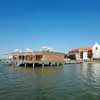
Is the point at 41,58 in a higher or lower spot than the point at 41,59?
higher

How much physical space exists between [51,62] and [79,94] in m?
44.2

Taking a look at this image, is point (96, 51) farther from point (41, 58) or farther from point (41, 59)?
point (41, 59)

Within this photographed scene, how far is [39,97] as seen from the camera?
49.1 ft

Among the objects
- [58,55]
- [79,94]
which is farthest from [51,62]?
[79,94]

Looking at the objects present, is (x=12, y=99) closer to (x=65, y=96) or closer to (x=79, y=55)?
(x=65, y=96)

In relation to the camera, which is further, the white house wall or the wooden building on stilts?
the white house wall

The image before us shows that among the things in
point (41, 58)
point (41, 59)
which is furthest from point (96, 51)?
point (41, 59)

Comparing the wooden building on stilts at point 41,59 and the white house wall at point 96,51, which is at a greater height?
the white house wall at point 96,51

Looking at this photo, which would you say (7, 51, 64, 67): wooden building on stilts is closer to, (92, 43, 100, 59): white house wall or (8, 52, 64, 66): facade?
(8, 52, 64, 66): facade

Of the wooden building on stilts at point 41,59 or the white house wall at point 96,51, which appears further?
the white house wall at point 96,51

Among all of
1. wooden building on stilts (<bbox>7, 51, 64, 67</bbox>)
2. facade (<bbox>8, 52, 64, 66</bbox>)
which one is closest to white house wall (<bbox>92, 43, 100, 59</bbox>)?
facade (<bbox>8, 52, 64, 66</bbox>)

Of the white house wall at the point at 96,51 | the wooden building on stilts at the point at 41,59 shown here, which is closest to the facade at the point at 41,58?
the wooden building on stilts at the point at 41,59

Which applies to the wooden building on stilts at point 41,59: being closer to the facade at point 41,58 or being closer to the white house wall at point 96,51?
the facade at point 41,58

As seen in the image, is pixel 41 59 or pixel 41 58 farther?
pixel 41 58
